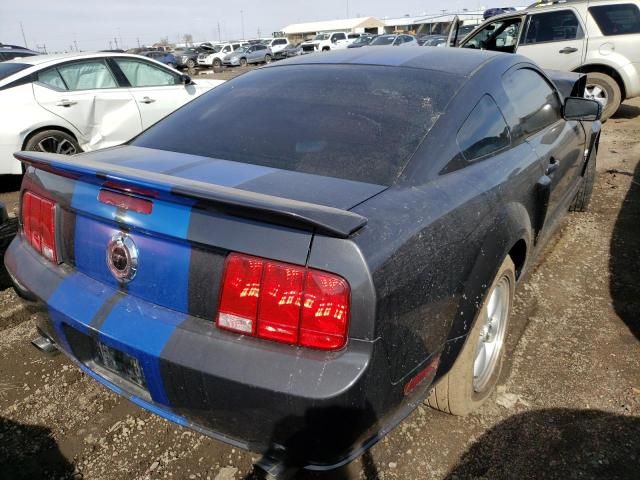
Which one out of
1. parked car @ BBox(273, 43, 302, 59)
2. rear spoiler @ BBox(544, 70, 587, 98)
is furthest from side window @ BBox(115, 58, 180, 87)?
parked car @ BBox(273, 43, 302, 59)

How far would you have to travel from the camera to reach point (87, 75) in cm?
612

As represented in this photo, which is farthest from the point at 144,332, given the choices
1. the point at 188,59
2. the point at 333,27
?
the point at 333,27

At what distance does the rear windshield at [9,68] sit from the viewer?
566 centimetres

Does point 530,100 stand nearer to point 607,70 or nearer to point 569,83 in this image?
point 569,83

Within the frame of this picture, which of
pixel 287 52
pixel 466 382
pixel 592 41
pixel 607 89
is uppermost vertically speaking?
pixel 592 41

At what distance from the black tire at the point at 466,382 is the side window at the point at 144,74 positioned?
577cm

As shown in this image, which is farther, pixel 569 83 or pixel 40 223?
pixel 569 83

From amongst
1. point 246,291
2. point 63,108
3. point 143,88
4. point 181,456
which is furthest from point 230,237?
point 143,88

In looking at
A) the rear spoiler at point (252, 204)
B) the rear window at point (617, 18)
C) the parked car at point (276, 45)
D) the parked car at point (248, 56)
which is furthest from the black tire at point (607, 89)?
the parked car at point (276, 45)

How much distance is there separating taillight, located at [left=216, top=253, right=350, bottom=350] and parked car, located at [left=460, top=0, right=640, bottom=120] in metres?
8.29

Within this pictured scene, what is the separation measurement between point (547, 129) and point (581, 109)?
0.42 m

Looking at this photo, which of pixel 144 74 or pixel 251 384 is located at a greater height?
pixel 144 74

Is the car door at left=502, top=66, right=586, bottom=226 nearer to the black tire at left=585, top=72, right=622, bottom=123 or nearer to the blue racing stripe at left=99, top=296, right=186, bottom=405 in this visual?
the blue racing stripe at left=99, top=296, right=186, bottom=405

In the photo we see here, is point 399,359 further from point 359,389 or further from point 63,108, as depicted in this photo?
point 63,108
